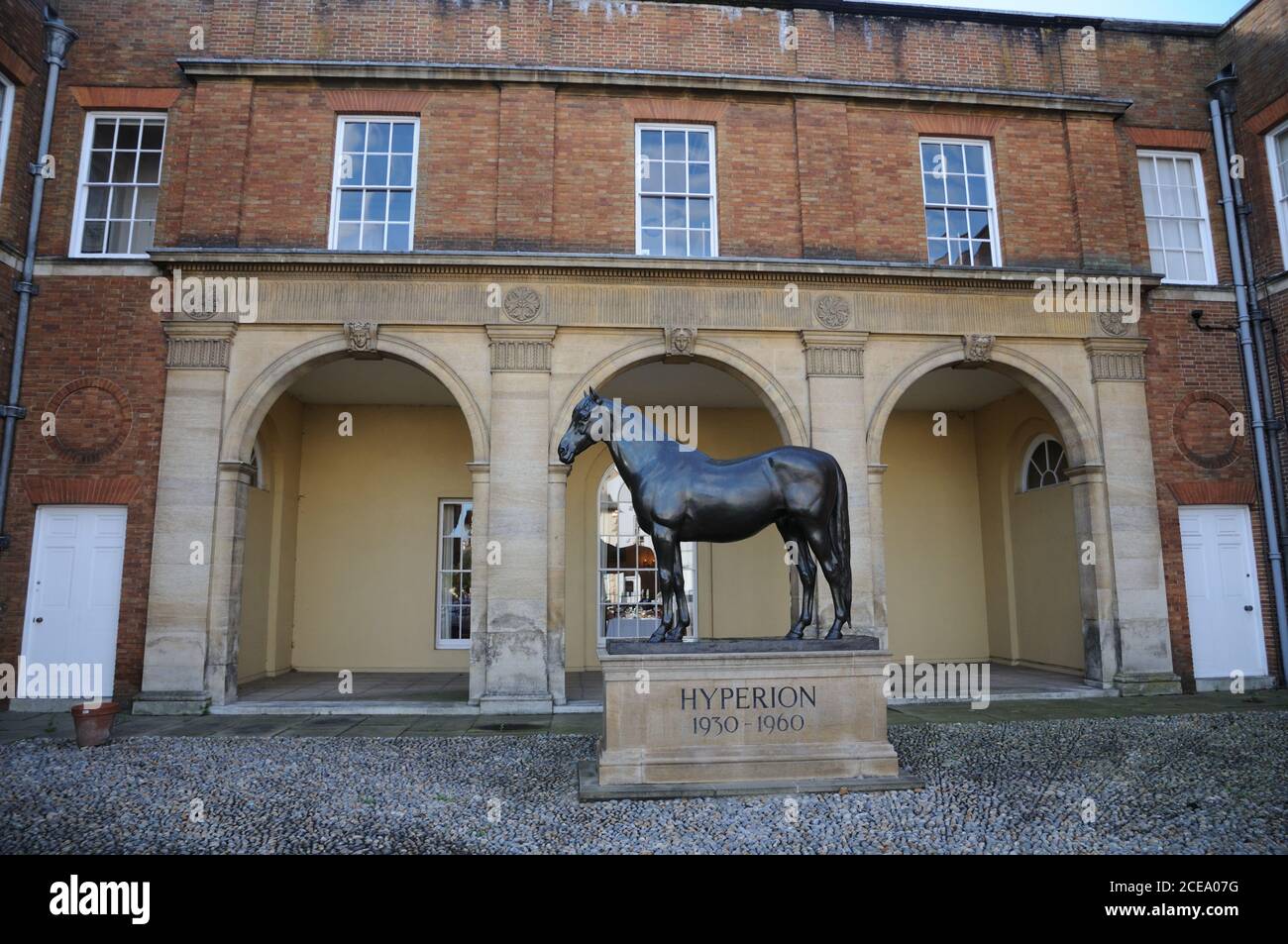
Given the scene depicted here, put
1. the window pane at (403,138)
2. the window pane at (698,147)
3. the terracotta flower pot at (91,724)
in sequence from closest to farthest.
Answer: the terracotta flower pot at (91,724) → the window pane at (403,138) → the window pane at (698,147)

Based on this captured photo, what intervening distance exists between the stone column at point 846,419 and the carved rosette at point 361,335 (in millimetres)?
5730

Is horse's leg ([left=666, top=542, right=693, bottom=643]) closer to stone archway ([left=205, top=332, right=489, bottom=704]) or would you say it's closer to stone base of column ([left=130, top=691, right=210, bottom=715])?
stone archway ([left=205, top=332, right=489, bottom=704])

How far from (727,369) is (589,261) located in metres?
2.35

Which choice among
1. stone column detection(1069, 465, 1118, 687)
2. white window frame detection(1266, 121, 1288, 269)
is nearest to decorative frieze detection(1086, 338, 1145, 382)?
stone column detection(1069, 465, 1118, 687)

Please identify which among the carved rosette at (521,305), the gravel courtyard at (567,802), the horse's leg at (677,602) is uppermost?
the carved rosette at (521,305)

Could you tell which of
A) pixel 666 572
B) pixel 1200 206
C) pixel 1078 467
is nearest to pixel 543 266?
pixel 666 572

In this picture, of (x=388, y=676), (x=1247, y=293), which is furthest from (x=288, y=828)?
(x=1247, y=293)

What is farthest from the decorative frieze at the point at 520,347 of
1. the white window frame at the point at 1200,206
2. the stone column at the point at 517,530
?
the white window frame at the point at 1200,206

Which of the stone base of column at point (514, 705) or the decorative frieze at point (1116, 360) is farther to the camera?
the decorative frieze at point (1116, 360)

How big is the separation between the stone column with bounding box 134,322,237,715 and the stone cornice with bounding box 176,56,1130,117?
3.65 meters

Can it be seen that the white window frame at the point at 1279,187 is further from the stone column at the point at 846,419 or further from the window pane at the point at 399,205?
the window pane at the point at 399,205

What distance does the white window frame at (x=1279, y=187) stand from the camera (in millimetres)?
10795

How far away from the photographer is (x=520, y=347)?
9633 mm

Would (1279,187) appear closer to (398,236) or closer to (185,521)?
(398,236)
